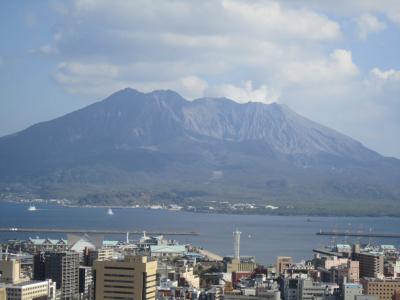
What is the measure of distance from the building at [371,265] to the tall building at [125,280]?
11.8 metres

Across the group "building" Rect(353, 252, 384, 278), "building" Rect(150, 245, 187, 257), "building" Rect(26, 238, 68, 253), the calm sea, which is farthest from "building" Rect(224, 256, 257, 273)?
"building" Rect(26, 238, 68, 253)

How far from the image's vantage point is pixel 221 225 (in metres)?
58.5

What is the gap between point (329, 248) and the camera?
41156 millimetres

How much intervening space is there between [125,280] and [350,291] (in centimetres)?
588

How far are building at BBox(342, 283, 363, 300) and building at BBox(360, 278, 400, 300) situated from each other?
71 cm

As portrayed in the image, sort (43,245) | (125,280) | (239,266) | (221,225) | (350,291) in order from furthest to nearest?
(221,225) → (43,245) → (239,266) → (350,291) → (125,280)

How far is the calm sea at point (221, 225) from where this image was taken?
42.7 meters

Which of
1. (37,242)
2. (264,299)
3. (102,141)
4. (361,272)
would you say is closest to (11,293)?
(264,299)

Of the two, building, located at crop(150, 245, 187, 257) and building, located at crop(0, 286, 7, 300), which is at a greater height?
building, located at crop(150, 245, 187, 257)

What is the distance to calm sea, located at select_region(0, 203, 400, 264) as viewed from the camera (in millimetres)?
42719

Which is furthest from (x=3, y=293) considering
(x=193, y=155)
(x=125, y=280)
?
(x=193, y=155)

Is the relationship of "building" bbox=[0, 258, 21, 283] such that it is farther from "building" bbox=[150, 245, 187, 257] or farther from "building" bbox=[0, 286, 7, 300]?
"building" bbox=[150, 245, 187, 257]

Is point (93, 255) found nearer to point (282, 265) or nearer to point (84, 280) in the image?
point (84, 280)

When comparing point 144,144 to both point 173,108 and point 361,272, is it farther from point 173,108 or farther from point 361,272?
point 361,272
